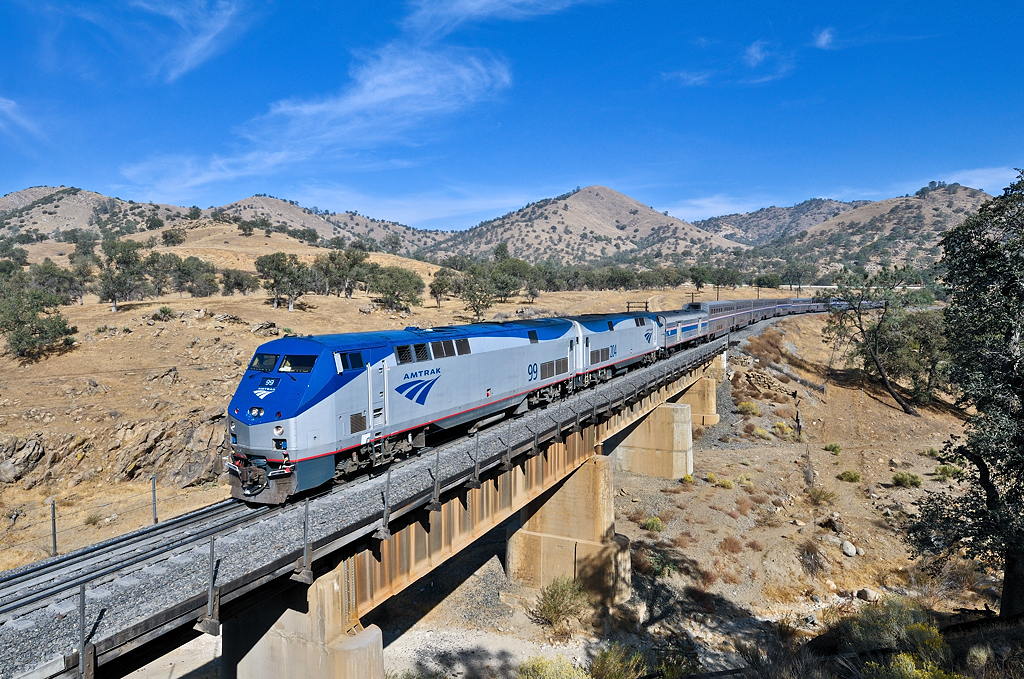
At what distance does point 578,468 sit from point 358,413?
13.7 metres

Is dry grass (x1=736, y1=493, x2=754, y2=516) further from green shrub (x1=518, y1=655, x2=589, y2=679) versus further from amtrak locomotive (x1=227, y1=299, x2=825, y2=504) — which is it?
green shrub (x1=518, y1=655, x2=589, y2=679)

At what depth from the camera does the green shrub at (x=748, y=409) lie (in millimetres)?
51875

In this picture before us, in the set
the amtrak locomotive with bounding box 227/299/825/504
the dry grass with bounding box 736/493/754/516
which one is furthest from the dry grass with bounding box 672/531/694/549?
the amtrak locomotive with bounding box 227/299/825/504

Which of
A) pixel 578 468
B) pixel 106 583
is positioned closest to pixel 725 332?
pixel 578 468

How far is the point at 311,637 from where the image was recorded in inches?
496

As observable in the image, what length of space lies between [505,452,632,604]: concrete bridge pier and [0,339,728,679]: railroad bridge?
316cm

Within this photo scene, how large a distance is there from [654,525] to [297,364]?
26.9m

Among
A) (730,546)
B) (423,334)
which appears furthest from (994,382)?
(423,334)

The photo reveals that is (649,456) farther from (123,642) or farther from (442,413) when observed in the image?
(123,642)

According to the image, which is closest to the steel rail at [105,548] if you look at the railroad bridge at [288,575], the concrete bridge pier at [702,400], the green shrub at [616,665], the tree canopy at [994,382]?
the railroad bridge at [288,575]

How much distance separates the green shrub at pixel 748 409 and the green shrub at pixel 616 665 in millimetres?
34468

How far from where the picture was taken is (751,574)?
97.1ft

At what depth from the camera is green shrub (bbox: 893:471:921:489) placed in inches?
1512

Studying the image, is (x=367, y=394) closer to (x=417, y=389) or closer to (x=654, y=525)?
(x=417, y=389)
